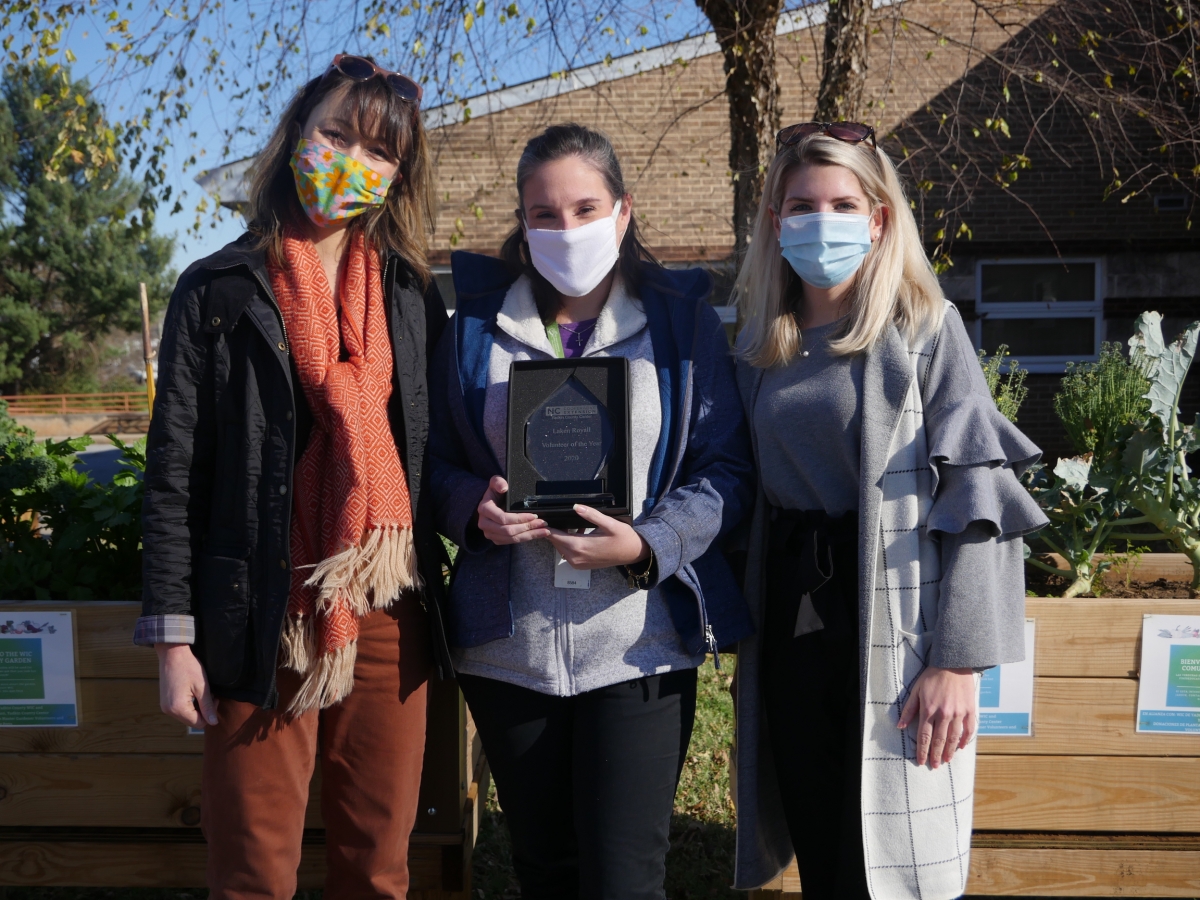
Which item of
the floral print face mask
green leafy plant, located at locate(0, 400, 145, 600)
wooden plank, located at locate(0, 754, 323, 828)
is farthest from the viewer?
green leafy plant, located at locate(0, 400, 145, 600)

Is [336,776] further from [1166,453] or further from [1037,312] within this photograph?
[1037,312]

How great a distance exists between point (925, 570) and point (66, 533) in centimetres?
243

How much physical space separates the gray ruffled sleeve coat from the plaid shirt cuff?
1385 millimetres

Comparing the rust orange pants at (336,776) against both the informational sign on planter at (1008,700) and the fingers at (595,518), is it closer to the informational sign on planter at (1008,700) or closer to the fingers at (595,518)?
the fingers at (595,518)

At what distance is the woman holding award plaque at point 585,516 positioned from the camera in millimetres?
2010

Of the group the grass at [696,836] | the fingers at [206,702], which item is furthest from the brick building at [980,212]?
the fingers at [206,702]

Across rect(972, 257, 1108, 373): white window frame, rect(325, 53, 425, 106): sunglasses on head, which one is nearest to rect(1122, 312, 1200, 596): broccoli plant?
rect(325, 53, 425, 106): sunglasses on head

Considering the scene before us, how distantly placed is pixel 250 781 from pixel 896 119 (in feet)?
34.1

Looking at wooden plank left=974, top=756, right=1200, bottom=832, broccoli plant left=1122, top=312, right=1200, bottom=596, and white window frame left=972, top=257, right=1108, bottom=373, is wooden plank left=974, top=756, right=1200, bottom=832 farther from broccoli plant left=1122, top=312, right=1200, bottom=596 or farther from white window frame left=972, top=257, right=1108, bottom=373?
white window frame left=972, top=257, right=1108, bottom=373

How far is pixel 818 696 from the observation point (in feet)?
6.93

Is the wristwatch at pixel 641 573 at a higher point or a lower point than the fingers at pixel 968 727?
higher

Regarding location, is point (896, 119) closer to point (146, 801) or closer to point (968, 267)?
point (968, 267)

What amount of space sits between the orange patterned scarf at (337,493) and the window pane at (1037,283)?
10.8 metres

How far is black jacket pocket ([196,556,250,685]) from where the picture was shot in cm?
193
